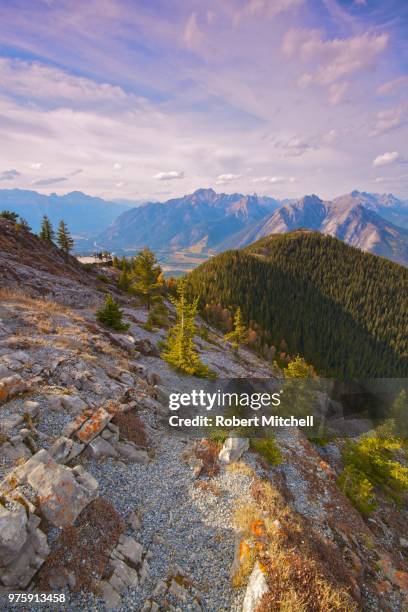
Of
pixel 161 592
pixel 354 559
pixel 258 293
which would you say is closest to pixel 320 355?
pixel 258 293

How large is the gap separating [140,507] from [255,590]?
5.80m

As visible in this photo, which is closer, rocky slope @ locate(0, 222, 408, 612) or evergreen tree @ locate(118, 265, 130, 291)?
rocky slope @ locate(0, 222, 408, 612)

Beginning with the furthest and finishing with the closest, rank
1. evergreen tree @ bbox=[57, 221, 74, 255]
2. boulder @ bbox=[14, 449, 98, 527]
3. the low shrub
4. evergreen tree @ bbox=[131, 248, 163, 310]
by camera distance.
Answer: evergreen tree @ bbox=[57, 221, 74, 255], evergreen tree @ bbox=[131, 248, 163, 310], the low shrub, boulder @ bbox=[14, 449, 98, 527]

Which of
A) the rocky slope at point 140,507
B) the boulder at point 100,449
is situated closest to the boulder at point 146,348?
the rocky slope at point 140,507

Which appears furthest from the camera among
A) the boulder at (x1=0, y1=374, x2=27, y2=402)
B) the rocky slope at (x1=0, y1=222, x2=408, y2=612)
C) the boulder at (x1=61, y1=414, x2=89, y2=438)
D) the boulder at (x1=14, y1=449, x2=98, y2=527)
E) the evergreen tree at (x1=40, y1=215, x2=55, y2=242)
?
the evergreen tree at (x1=40, y1=215, x2=55, y2=242)

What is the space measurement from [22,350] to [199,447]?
1392cm

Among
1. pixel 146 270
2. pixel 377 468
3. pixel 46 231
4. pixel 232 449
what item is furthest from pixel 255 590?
pixel 46 231

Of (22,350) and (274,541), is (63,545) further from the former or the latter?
(22,350)

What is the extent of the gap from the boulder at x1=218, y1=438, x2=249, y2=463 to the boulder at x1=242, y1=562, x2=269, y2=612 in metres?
7.24

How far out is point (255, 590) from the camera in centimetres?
965

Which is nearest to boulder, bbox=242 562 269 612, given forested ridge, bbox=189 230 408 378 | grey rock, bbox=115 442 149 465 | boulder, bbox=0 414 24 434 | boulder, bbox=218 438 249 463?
boulder, bbox=218 438 249 463

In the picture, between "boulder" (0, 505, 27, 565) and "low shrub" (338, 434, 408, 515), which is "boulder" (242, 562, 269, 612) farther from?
"low shrub" (338, 434, 408, 515)

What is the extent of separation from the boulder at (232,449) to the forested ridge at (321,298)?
105 m

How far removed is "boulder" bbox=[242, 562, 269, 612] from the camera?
9.35 m
